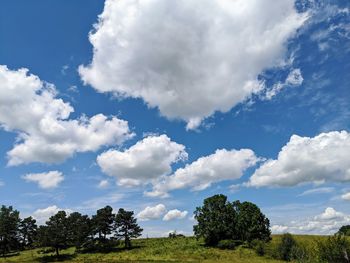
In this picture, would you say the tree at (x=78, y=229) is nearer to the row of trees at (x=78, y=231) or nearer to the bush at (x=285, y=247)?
the row of trees at (x=78, y=231)

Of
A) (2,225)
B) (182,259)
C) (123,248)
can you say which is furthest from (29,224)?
(182,259)

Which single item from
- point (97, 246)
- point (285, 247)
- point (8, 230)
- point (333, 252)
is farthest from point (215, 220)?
point (333, 252)

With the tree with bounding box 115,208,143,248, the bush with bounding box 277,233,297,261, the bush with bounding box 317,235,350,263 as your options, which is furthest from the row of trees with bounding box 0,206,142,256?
the bush with bounding box 317,235,350,263

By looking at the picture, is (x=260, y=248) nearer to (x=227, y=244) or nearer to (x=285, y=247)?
(x=285, y=247)

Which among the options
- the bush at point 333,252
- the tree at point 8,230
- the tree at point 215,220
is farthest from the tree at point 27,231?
the bush at point 333,252

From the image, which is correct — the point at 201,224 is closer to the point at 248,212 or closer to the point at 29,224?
the point at 248,212

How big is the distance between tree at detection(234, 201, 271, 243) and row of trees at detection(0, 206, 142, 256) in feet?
103

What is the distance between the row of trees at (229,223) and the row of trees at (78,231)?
2108cm

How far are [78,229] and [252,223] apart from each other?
51663 mm

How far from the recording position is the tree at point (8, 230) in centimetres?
13114

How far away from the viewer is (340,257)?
126 ft

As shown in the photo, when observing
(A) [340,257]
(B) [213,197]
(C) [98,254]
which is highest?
(B) [213,197]

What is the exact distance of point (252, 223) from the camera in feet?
385

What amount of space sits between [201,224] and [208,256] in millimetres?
22821
